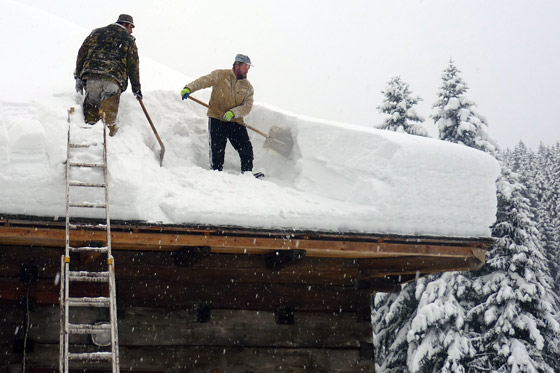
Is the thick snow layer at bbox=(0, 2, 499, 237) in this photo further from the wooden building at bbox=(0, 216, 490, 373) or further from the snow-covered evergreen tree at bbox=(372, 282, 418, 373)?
the snow-covered evergreen tree at bbox=(372, 282, 418, 373)

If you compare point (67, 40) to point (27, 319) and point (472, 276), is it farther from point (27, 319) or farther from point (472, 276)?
point (472, 276)

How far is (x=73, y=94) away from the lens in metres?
6.47

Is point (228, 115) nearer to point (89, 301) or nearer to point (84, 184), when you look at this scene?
point (84, 184)

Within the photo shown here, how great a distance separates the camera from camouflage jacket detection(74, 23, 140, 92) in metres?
6.27

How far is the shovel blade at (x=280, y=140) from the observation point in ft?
25.1

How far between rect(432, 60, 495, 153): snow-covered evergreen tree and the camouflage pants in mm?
13966

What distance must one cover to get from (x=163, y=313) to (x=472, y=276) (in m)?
13.8

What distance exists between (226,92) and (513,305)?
1250 centimetres

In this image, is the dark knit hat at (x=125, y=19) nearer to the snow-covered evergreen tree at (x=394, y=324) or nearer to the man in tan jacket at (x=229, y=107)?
the man in tan jacket at (x=229, y=107)

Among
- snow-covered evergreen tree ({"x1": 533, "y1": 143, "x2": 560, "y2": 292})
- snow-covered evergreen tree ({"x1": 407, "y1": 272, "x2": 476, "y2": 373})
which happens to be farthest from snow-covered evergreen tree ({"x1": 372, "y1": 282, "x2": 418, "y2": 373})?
snow-covered evergreen tree ({"x1": 533, "y1": 143, "x2": 560, "y2": 292})

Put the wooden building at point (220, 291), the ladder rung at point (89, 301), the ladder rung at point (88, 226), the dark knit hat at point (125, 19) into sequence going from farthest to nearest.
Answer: the dark knit hat at point (125, 19) < the wooden building at point (220, 291) < the ladder rung at point (88, 226) < the ladder rung at point (89, 301)

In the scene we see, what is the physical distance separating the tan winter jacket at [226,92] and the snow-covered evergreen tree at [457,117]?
481 inches

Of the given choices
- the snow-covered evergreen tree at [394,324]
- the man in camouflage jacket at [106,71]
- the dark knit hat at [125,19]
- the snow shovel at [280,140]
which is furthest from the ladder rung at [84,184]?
the snow-covered evergreen tree at [394,324]

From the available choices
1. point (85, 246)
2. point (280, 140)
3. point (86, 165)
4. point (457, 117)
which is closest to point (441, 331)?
point (457, 117)
